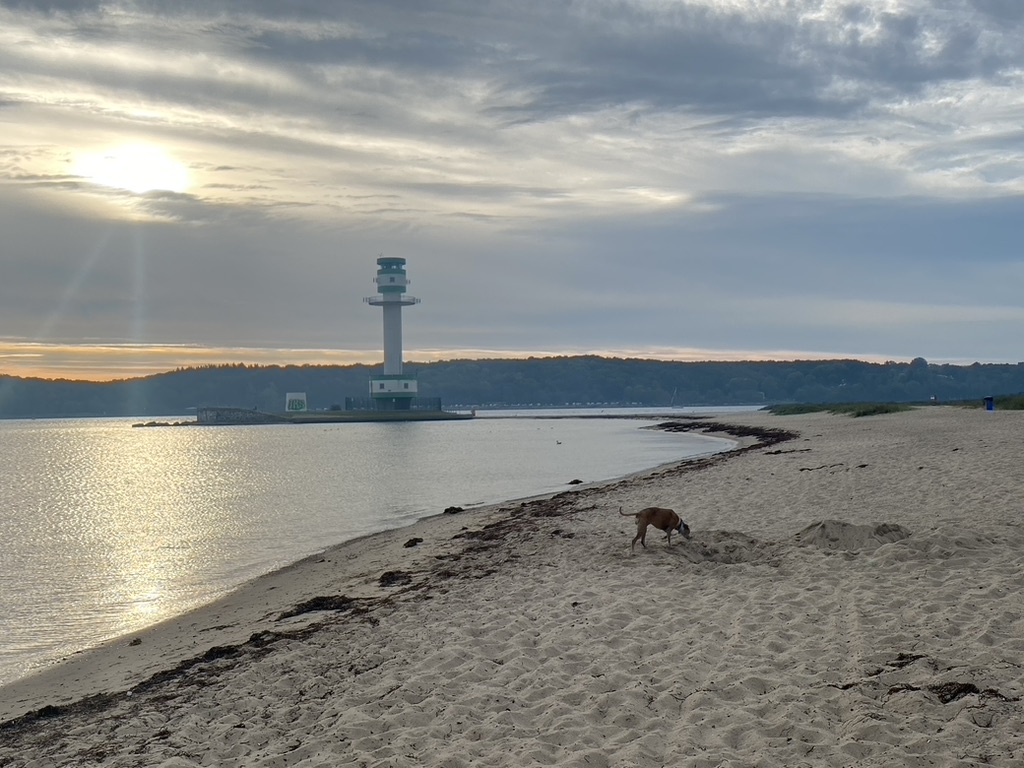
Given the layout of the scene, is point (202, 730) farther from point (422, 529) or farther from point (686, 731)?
point (422, 529)

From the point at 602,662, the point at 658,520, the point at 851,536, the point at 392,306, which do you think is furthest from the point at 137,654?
the point at 392,306

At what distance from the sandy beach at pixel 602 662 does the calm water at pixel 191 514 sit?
2.32 metres

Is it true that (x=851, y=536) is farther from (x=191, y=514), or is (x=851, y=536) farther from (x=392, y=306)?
(x=392, y=306)

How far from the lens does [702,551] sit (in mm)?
12484

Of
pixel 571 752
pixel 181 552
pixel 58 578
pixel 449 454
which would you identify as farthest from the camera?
pixel 449 454

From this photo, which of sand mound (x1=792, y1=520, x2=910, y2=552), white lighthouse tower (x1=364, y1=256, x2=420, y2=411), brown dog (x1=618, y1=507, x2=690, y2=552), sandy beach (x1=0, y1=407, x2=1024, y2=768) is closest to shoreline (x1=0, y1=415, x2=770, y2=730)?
sandy beach (x1=0, y1=407, x2=1024, y2=768)

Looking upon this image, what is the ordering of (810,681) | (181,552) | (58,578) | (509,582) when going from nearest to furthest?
(810,681) → (509,582) → (58,578) → (181,552)

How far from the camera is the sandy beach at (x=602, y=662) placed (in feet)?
19.4

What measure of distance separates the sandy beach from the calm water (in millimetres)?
2325

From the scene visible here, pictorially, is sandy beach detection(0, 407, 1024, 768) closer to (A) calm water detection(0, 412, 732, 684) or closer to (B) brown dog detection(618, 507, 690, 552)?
(B) brown dog detection(618, 507, 690, 552)

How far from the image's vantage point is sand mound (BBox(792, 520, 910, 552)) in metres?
11.6

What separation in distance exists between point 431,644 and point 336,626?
1.95 m

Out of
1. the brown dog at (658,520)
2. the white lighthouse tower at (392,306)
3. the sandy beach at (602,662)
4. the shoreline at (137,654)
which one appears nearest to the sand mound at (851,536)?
the sandy beach at (602,662)

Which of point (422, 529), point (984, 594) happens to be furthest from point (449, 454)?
point (984, 594)
